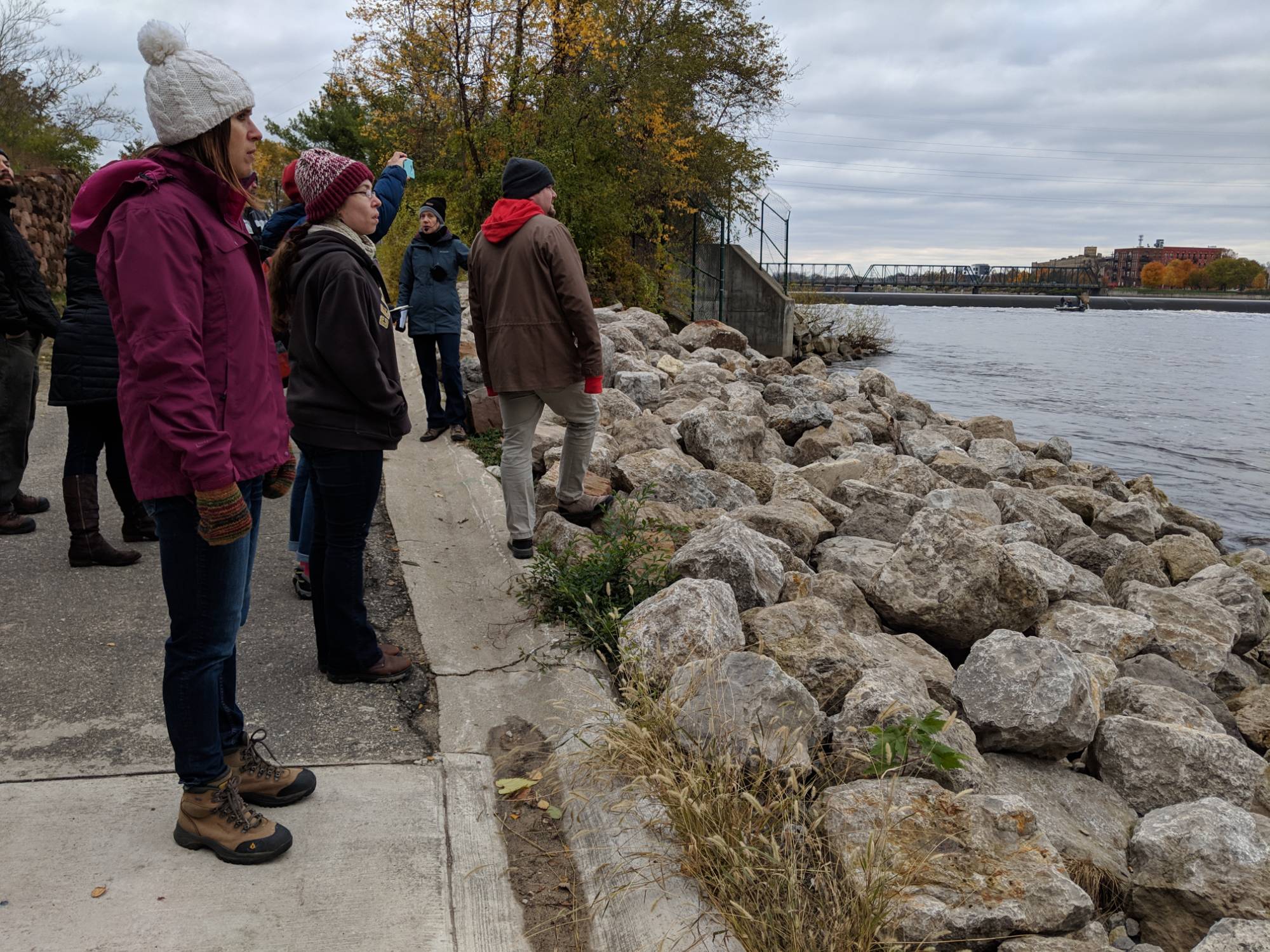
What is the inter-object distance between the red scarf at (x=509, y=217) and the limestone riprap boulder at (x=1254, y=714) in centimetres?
431

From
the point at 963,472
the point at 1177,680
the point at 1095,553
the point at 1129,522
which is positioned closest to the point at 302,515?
the point at 1177,680

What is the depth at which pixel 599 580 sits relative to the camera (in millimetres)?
4227

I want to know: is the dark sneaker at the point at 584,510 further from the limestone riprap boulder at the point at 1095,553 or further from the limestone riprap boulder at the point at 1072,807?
the limestone riprap boulder at the point at 1095,553

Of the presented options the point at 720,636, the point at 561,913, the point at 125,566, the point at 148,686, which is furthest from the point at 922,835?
the point at 125,566

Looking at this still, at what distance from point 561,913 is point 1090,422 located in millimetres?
18614


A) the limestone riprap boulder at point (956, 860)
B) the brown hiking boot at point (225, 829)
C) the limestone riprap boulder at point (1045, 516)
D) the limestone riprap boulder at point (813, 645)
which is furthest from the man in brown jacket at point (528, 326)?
the limestone riprap boulder at point (1045, 516)

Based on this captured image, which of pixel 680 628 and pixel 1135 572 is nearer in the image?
pixel 680 628

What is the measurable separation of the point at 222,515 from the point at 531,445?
9.51 feet

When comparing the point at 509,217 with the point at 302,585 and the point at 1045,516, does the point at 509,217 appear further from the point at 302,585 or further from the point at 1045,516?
the point at 1045,516

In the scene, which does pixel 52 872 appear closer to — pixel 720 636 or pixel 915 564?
pixel 720 636

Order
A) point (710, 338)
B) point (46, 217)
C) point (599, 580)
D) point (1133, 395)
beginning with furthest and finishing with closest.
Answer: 1. point (1133, 395)
2. point (710, 338)
3. point (46, 217)
4. point (599, 580)

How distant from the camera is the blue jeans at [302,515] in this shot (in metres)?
4.25

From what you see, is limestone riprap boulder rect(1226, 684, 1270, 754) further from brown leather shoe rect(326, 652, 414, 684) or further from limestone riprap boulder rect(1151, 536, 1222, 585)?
brown leather shoe rect(326, 652, 414, 684)

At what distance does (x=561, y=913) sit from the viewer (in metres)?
2.57
